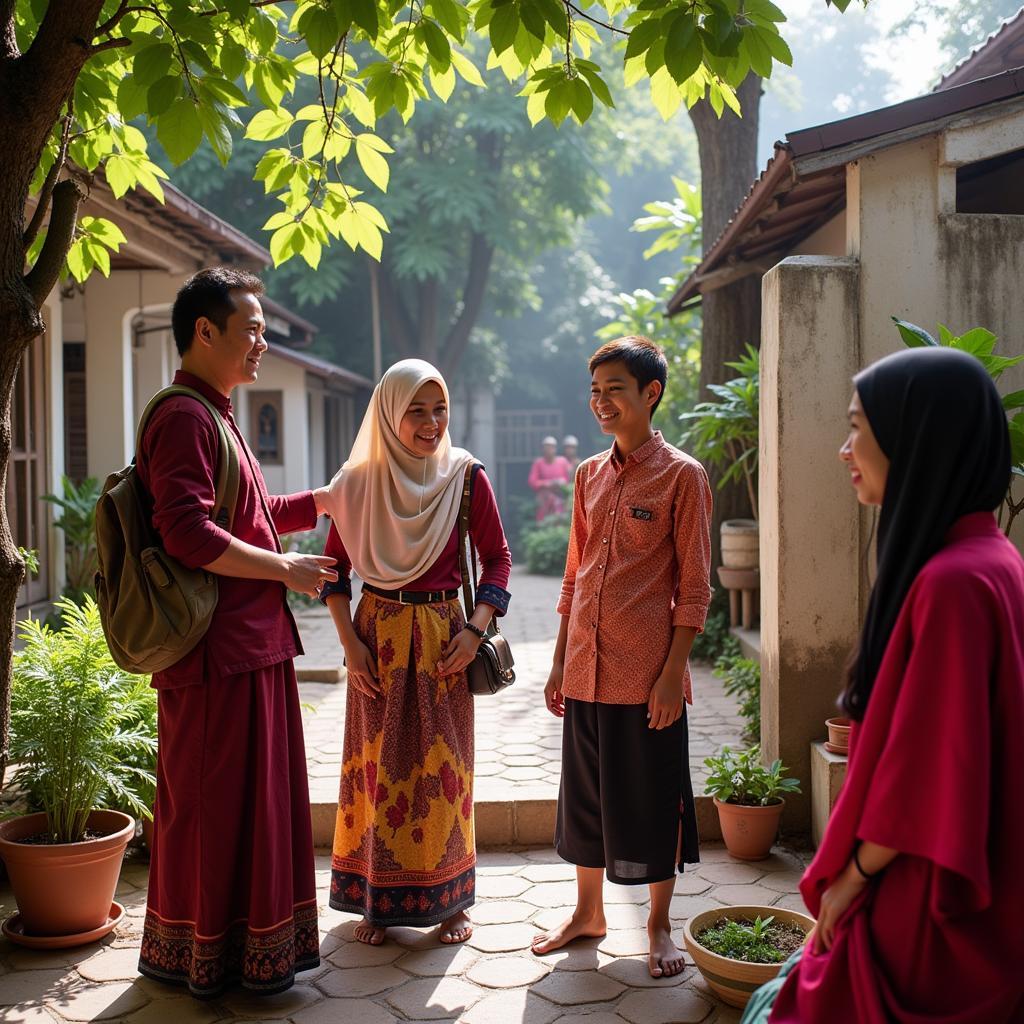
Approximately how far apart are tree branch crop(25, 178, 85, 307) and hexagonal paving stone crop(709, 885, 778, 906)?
3.18 metres

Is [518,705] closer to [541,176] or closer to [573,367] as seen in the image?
[541,176]

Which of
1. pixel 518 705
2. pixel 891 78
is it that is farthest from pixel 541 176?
pixel 891 78

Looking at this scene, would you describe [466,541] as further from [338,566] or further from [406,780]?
[406,780]

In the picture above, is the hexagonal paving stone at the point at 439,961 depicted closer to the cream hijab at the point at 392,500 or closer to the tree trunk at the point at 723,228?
the cream hijab at the point at 392,500

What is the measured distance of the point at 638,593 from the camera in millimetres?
3557

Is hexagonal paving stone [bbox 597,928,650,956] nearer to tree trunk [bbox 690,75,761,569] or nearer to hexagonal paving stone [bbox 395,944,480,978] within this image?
hexagonal paving stone [bbox 395,944,480,978]

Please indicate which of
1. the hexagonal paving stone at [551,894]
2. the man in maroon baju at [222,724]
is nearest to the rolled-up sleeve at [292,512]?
the man in maroon baju at [222,724]

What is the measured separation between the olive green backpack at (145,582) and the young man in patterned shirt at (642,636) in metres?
1.20

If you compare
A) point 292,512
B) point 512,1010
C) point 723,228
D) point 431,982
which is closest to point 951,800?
point 512,1010

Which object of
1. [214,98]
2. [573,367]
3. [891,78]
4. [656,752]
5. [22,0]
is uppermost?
[891,78]

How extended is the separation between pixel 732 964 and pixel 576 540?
56.1 inches

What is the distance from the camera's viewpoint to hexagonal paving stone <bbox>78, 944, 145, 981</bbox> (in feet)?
11.8

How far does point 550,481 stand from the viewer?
1927cm

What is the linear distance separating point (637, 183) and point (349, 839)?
3417 cm
